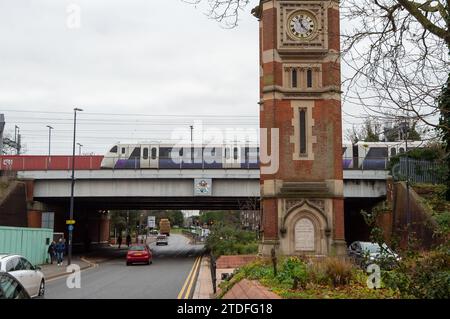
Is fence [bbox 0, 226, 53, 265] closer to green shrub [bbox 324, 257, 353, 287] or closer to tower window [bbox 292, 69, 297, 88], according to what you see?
tower window [bbox 292, 69, 297, 88]

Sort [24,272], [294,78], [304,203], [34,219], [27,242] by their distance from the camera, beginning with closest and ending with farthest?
[24,272], [304,203], [294,78], [27,242], [34,219]

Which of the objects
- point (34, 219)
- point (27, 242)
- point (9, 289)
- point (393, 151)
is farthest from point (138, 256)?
point (9, 289)

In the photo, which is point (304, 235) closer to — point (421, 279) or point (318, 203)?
point (318, 203)

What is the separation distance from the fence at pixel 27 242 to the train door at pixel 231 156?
1387 centimetres

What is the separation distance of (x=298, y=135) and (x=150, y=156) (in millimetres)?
16673

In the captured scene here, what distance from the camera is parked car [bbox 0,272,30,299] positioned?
349 inches

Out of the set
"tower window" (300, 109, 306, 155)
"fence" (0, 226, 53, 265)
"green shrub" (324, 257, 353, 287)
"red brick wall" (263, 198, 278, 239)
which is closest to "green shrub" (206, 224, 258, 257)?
"red brick wall" (263, 198, 278, 239)

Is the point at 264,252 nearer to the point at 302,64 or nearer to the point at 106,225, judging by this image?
the point at 302,64

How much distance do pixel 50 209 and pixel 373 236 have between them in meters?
39.9

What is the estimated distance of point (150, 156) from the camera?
44.4 metres

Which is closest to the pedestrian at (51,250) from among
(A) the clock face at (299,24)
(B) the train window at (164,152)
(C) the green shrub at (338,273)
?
(B) the train window at (164,152)

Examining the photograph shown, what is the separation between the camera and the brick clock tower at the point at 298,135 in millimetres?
30453

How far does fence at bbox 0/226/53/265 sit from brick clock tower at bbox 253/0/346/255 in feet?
45.5

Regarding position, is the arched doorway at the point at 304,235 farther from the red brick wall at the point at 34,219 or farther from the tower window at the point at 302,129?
the red brick wall at the point at 34,219
